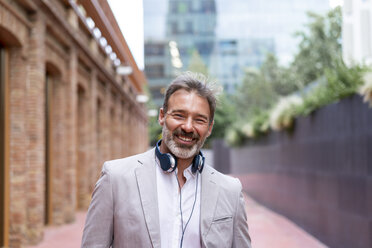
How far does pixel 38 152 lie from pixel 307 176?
5879 millimetres

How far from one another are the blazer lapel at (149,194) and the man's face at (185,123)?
0.14m

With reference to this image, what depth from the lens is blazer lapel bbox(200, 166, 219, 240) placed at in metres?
2.31

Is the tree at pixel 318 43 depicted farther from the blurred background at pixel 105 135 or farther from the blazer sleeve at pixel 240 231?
the blazer sleeve at pixel 240 231

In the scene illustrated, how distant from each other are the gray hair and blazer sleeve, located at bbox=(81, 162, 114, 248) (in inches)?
20.8

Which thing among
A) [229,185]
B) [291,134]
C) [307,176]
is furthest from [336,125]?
[229,185]

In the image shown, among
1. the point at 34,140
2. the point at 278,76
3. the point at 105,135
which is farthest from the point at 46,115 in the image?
the point at 278,76

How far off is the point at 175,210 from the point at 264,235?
8847 mm

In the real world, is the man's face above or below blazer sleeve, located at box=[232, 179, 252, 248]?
above

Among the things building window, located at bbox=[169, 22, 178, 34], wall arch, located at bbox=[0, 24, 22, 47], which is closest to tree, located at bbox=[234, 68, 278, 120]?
building window, located at bbox=[169, 22, 178, 34]

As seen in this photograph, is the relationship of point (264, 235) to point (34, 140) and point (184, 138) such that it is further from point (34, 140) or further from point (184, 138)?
point (184, 138)

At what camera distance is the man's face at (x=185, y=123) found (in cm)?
237

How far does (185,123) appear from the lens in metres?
2.38

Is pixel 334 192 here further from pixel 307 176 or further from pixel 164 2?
pixel 164 2

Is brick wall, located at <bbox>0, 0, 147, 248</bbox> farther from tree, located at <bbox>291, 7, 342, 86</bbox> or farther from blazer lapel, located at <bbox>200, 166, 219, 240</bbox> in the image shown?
tree, located at <bbox>291, 7, 342, 86</bbox>
